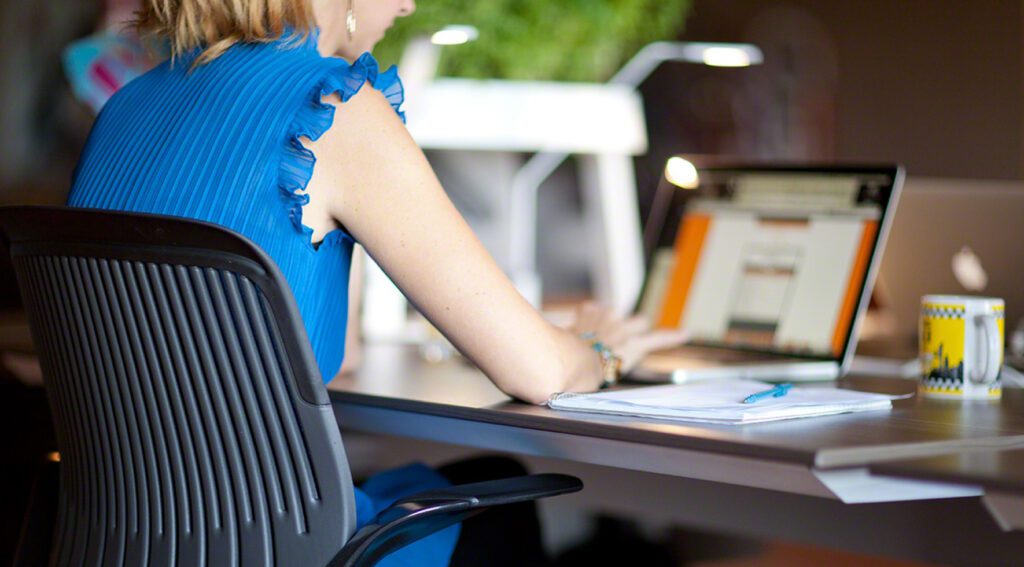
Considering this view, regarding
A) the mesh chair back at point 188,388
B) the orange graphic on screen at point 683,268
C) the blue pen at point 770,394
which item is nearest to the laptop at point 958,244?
the orange graphic on screen at point 683,268

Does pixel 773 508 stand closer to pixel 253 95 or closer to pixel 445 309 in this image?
pixel 445 309

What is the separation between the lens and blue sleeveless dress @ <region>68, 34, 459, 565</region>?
1232 mm

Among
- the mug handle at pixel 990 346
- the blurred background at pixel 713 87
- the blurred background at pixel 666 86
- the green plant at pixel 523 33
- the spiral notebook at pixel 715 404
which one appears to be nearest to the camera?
the spiral notebook at pixel 715 404

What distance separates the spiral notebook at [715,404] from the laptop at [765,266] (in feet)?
0.90

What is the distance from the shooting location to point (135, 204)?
1.27 meters

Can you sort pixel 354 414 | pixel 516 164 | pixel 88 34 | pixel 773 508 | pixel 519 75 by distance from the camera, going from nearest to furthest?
Result: pixel 354 414 → pixel 773 508 → pixel 519 75 → pixel 88 34 → pixel 516 164

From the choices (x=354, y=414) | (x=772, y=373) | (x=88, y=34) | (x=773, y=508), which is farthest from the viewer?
(x=88, y=34)

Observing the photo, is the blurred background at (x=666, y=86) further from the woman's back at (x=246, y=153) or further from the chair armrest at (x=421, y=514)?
the chair armrest at (x=421, y=514)

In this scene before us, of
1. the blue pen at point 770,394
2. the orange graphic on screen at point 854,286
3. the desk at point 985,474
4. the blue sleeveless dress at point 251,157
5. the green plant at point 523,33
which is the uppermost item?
the green plant at point 523,33

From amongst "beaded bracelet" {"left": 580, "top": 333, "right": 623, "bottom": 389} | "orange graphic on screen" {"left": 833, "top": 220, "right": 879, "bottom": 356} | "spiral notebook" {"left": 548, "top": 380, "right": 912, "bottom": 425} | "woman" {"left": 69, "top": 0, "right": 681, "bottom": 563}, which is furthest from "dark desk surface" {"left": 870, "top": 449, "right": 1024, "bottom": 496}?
"orange graphic on screen" {"left": 833, "top": 220, "right": 879, "bottom": 356}

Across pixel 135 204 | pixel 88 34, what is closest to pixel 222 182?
pixel 135 204

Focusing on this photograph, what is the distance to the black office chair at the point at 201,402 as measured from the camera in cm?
104

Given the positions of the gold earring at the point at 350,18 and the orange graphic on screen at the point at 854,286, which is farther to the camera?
the orange graphic on screen at the point at 854,286

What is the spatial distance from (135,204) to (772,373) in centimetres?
95
